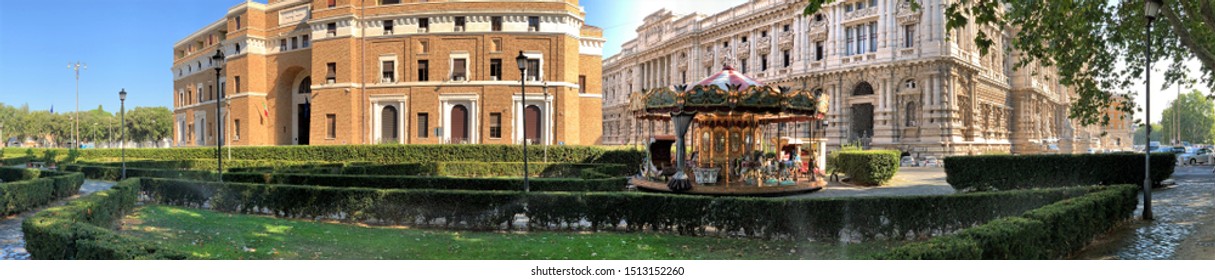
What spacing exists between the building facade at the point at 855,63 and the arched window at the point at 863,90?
61 millimetres

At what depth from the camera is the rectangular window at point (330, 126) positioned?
34.1 meters

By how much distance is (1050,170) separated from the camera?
15203 mm

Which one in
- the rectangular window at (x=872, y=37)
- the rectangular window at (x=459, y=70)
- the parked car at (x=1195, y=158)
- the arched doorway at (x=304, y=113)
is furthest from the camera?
the arched doorway at (x=304, y=113)

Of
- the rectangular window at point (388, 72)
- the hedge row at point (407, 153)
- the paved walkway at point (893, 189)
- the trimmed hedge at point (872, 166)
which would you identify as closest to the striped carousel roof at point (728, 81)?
the paved walkway at point (893, 189)

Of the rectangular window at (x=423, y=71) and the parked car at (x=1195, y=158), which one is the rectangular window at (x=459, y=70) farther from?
the parked car at (x=1195, y=158)

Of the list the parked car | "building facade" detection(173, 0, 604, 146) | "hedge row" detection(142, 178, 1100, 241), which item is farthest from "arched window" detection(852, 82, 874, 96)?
"hedge row" detection(142, 178, 1100, 241)

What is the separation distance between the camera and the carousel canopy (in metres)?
14.4

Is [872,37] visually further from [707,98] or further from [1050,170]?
[707,98]

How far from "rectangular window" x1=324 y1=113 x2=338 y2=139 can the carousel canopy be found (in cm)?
2518

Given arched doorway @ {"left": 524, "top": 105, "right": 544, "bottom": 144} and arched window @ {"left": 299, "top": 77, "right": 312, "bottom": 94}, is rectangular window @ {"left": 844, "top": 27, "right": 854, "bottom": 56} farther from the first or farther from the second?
arched window @ {"left": 299, "top": 77, "right": 312, "bottom": 94}

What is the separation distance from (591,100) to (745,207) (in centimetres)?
2523

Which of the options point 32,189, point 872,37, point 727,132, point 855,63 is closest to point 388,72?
point 32,189

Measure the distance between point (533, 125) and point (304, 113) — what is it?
1623 centimetres

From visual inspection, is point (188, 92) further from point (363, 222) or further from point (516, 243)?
point (516, 243)
